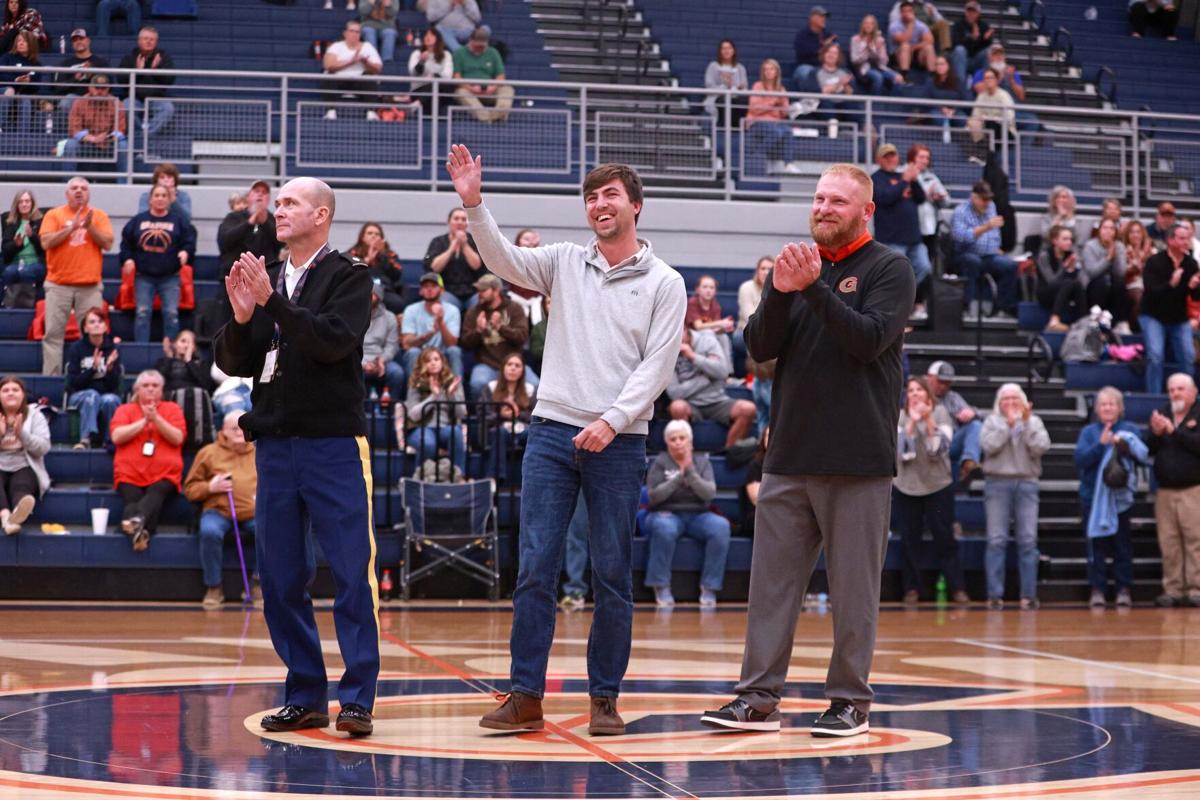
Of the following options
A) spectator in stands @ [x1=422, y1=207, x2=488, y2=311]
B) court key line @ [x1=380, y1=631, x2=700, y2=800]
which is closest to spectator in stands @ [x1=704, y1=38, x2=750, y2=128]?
spectator in stands @ [x1=422, y1=207, x2=488, y2=311]

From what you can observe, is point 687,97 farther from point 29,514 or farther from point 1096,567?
point 29,514

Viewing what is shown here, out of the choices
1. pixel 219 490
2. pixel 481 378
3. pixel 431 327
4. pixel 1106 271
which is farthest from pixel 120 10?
pixel 1106 271

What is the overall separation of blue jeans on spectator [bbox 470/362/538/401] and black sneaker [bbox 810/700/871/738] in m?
7.91

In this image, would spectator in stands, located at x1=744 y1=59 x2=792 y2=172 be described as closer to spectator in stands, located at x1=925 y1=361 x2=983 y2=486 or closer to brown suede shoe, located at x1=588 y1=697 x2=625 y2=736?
spectator in stands, located at x1=925 y1=361 x2=983 y2=486

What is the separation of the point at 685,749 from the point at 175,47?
14.8m

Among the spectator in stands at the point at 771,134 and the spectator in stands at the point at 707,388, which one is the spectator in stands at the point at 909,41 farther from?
Answer: the spectator in stands at the point at 707,388

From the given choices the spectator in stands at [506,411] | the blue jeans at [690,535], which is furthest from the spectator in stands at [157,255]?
the blue jeans at [690,535]

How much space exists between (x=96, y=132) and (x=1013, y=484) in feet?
30.2

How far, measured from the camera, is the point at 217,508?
11.9 metres

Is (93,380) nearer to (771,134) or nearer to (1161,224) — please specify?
(771,134)

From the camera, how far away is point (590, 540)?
5512 mm

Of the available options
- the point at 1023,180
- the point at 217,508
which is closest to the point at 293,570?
the point at 217,508

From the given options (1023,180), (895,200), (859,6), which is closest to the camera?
(895,200)

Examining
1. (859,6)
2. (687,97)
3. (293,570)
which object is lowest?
(293,570)
